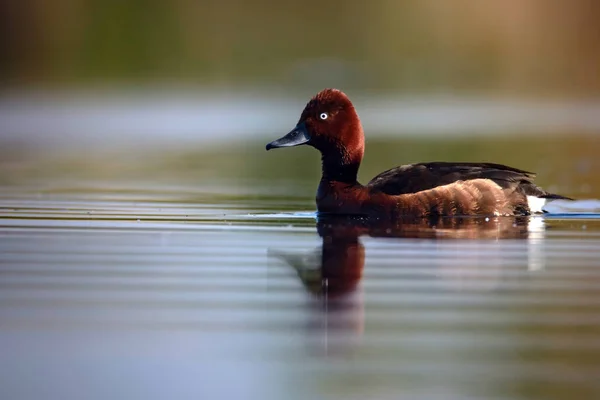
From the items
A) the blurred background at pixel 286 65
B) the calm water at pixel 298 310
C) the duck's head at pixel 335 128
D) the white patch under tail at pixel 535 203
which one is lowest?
the calm water at pixel 298 310

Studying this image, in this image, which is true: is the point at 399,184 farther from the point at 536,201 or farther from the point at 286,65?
the point at 286,65

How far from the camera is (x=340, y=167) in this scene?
1055cm

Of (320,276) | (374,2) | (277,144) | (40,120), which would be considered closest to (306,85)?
(374,2)

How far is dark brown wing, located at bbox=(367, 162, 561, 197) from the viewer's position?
32.8 ft

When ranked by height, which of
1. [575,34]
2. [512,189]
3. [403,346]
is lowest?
[403,346]

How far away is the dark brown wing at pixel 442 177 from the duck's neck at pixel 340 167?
31 centimetres

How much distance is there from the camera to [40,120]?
27766 mm

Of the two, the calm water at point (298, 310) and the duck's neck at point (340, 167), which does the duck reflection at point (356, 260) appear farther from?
the duck's neck at point (340, 167)

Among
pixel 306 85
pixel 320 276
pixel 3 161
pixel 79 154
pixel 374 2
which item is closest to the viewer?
pixel 320 276

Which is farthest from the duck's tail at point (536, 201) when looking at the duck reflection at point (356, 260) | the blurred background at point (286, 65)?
the blurred background at point (286, 65)

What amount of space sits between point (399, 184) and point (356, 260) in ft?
7.78

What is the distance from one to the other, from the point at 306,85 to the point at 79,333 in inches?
1273

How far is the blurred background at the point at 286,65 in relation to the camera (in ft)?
92.2

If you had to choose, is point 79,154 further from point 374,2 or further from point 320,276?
point 374,2
